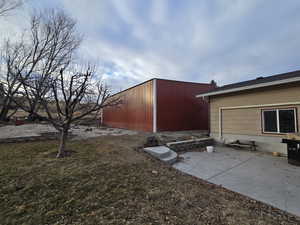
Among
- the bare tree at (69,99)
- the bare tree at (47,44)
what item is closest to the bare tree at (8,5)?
the bare tree at (47,44)

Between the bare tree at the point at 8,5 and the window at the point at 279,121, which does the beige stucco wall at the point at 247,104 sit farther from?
the bare tree at the point at 8,5

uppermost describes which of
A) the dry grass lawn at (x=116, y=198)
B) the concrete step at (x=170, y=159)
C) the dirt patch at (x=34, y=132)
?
the dirt patch at (x=34, y=132)

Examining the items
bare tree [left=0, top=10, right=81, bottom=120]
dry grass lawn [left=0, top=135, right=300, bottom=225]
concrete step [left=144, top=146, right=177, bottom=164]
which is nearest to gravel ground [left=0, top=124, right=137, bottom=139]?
bare tree [left=0, top=10, right=81, bottom=120]

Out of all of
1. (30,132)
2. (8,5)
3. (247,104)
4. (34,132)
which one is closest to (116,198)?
(247,104)

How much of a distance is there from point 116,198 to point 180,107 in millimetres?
8425

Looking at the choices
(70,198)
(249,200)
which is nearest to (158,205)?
(70,198)

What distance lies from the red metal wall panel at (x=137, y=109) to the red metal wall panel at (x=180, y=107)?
76 cm

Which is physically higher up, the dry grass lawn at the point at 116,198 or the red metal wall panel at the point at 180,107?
the red metal wall panel at the point at 180,107

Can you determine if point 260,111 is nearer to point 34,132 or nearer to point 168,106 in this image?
point 168,106

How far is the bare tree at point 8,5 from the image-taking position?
8477 mm

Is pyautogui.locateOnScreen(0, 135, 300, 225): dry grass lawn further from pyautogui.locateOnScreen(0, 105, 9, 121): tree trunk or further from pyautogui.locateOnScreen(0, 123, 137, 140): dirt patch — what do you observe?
pyautogui.locateOnScreen(0, 105, 9, 121): tree trunk

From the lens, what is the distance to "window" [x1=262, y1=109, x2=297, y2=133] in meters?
5.14

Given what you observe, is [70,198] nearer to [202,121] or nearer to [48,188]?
[48,188]

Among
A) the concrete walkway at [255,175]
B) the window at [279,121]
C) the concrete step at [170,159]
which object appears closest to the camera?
the concrete walkway at [255,175]
